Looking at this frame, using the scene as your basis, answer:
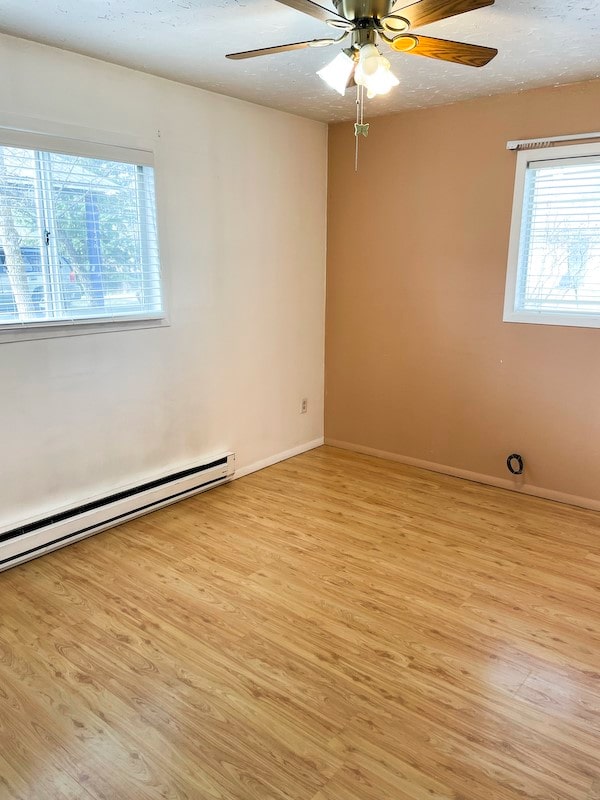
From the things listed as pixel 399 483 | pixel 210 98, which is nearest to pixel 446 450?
pixel 399 483

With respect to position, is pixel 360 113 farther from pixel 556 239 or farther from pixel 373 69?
pixel 556 239

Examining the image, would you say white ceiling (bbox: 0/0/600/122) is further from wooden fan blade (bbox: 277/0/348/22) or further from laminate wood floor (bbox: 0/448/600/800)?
laminate wood floor (bbox: 0/448/600/800)

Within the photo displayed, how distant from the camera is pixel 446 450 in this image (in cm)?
404

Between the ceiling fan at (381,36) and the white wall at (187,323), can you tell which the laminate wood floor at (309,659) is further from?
the ceiling fan at (381,36)

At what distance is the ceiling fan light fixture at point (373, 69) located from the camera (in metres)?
1.86

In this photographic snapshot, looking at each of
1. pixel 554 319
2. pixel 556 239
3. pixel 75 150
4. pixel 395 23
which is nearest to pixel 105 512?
pixel 75 150

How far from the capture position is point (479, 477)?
3.91 m

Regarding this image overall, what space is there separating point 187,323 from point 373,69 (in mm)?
1950

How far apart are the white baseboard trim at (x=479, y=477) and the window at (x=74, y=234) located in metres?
2.00

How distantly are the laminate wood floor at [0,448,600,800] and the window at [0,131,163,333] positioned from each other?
1.25 metres

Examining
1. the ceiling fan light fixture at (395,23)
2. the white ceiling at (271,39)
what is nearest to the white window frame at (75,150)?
the white ceiling at (271,39)

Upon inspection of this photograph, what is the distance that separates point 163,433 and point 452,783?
93.3 inches

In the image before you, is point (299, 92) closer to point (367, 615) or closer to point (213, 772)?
point (367, 615)

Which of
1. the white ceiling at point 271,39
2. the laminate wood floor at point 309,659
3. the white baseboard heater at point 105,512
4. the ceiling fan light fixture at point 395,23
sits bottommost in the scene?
the laminate wood floor at point 309,659
